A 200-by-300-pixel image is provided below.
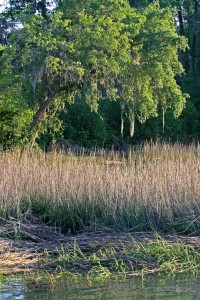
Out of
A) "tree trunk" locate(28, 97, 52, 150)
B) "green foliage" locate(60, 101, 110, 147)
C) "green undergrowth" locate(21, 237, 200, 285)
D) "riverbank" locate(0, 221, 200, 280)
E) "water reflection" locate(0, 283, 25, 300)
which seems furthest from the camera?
"green foliage" locate(60, 101, 110, 147)

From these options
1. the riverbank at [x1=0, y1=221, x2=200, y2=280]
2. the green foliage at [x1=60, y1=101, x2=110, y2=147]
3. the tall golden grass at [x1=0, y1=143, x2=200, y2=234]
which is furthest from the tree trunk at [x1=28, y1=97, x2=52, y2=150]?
the riverbank at [x1=0, y1=221, x2=200, y2=280]

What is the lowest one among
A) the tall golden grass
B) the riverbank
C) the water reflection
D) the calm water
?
the calm water

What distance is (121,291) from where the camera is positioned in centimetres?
730

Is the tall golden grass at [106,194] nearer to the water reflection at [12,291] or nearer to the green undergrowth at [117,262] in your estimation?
the green undergrowth at [117,262]

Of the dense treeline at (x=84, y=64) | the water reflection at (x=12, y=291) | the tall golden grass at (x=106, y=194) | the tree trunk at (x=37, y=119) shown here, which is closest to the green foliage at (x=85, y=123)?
the dense treeline at (x=84, y=64)

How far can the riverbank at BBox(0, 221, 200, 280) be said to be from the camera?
26.7 feet

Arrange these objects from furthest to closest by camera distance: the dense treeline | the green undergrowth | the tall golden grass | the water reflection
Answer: the dense treeline
the tall golden grass
the green undergrowth
the water reflection

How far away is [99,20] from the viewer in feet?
62.1

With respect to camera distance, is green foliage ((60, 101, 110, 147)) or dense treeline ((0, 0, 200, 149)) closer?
dense treeline ((0, 0, 200, 149))

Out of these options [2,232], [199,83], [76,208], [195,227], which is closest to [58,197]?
[76,208]

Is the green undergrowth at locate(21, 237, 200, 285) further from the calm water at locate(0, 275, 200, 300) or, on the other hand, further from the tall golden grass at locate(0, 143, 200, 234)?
the tall golden grass at locate(0, 143, 200, 234)

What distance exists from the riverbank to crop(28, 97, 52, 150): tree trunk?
1052 cm

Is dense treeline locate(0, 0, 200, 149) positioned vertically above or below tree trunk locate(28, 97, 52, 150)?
above

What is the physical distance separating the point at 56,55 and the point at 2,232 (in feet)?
31.6
